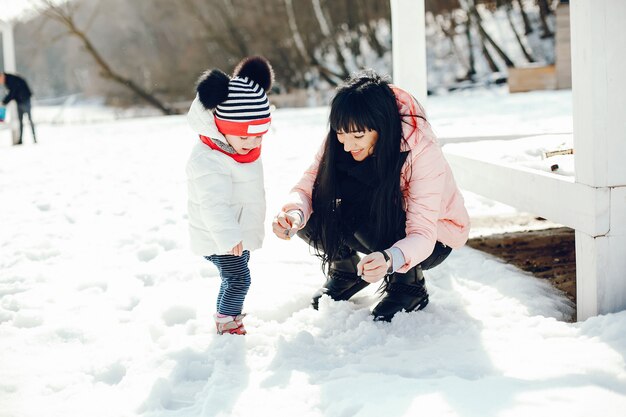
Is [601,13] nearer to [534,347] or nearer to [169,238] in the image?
[534,347]

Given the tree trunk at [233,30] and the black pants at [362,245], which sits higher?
the tree trunk at [233,30]

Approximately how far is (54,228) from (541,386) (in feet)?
10.5

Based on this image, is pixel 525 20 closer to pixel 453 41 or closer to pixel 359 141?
pixel 453 41

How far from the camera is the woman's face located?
85.9 inches

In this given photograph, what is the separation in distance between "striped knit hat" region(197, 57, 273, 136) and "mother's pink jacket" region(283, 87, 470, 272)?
30cm

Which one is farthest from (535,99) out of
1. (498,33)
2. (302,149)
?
(498,33)

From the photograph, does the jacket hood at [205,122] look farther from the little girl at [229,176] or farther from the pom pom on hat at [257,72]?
the pom pom on hat at [257,72]

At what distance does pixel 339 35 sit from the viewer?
23.6 meters

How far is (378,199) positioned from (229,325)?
63 cm

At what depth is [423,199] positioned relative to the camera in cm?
218

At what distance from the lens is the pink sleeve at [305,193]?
2.36 m

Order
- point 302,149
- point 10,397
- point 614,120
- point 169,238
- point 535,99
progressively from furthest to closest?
1. point 535,99
2. point 302,149
3. point 169,238
4. point 614,120
5. point 10,397

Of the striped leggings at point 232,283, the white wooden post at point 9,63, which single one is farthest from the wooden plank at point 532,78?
the striped leggings at point 232,283

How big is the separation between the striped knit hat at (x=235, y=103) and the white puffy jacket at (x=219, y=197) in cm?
4
